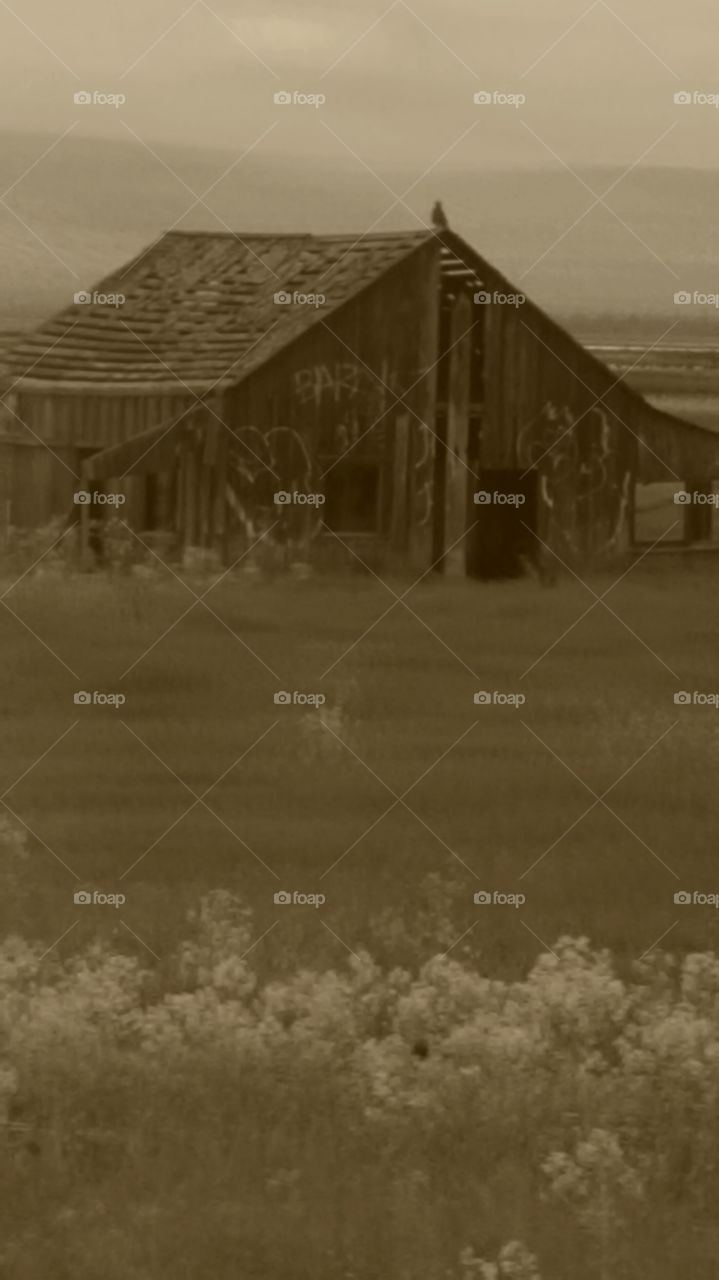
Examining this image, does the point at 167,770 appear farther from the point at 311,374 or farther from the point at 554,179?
the point at 554,179

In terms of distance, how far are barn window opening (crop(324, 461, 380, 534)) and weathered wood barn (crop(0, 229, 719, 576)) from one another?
2cm

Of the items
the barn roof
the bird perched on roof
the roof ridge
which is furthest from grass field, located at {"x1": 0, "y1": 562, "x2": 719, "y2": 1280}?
the bird perched on roof

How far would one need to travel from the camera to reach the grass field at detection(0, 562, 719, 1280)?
5.24m

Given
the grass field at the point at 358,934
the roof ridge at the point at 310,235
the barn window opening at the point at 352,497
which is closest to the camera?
the grass field at the point at 358,934

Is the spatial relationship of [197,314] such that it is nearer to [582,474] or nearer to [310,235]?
[310,235]

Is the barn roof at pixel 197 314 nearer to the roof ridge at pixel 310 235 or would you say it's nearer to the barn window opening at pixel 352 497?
the roof ridge at pixel 310 235

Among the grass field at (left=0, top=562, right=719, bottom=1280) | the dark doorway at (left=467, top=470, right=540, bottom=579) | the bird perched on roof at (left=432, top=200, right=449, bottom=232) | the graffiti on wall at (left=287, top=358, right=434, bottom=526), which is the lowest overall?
the grass field at (left=0, top=562, right=719, bottom=1280)

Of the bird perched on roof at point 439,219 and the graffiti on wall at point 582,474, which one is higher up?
the bird perched on roof at point 439,219

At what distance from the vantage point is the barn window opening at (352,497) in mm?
9969

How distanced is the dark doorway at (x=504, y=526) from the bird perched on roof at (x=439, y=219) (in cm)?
159

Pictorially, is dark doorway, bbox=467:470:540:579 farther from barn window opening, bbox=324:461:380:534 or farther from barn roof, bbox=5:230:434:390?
barn roof, bbox=5:230:434:390

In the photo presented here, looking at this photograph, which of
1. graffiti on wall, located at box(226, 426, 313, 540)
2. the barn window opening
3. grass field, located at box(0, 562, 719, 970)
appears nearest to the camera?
grass field, located at box(0, 562, 719, 970)

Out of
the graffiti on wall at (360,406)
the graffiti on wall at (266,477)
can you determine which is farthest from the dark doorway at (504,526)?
the graffiti on wall at (266,477)

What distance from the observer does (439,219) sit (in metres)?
9.16
